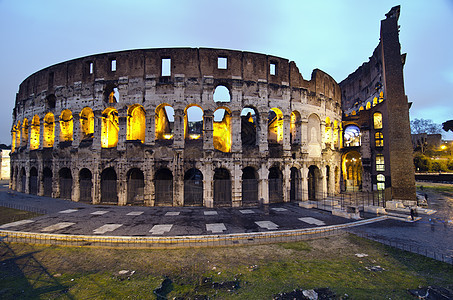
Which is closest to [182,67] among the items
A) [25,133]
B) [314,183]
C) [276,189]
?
[276,189]

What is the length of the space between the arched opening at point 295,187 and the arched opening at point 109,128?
17.7 metres

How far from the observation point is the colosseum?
623 inches

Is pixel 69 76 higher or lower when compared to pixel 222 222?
higher

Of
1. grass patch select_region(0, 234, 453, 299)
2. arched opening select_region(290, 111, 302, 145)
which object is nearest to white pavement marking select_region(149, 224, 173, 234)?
grass patch select_region(0, 234, 453, 299)

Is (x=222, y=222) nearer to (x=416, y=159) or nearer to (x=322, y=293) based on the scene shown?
(x=322, y=293)

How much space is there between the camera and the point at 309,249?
26.4 ft

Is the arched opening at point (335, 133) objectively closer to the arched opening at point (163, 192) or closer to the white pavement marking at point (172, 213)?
the arched opening at point (163, 192)

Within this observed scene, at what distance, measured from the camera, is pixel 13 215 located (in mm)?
12734

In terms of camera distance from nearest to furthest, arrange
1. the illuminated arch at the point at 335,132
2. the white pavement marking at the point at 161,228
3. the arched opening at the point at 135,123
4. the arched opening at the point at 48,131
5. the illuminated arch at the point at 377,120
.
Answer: the white pavement marking at the point at 161,228 → the arched opening at the point at 135,123 → the arched opening at the point at 48,131 → the illuminated arch at the point at 335,132 → the illuminated arch at the point at 377,120

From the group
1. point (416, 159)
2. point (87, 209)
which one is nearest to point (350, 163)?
point (416, 159)

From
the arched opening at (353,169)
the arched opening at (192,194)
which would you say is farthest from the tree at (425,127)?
the arched opening at (192,194)

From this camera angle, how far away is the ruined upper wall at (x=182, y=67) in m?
16.3

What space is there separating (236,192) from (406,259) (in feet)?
34.6

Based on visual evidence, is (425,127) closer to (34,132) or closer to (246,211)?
(246,211)
